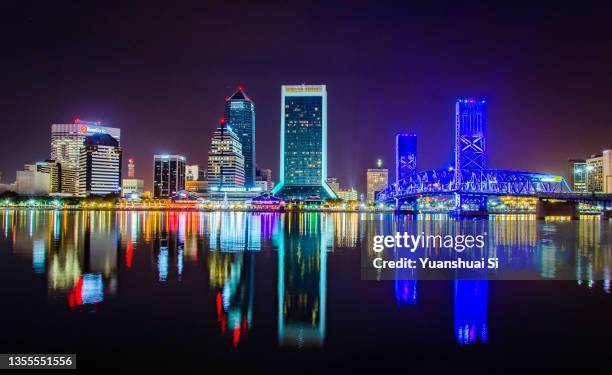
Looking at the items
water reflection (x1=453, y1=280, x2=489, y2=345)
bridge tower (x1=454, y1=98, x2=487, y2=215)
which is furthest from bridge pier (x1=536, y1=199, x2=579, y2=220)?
water reflection (x1=453, y1=280, x2=489, y2=345)

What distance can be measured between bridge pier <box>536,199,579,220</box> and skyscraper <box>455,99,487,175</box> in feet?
94.7

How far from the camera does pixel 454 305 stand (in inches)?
637

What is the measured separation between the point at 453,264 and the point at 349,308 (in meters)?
11.6

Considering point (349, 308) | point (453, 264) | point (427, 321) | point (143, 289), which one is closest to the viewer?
point (427, 321)

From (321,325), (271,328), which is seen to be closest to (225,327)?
(271,328)

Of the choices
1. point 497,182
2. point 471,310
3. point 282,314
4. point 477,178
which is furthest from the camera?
point 477,178

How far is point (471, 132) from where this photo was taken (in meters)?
130

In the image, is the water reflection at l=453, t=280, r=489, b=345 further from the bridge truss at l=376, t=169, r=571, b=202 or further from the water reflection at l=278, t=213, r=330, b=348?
the bridge truss at l=376, t=169, r=571, b=202

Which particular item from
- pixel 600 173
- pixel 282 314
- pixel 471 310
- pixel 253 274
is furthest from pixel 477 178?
pixel 282 314

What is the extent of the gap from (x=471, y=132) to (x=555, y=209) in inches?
1392

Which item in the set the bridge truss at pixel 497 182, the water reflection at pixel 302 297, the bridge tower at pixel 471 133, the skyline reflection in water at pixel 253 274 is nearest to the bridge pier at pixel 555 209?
the bridge truss at pixel 497 182

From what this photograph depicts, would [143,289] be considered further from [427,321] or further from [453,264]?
[453,264]

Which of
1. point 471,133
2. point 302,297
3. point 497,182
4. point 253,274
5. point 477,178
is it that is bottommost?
point 302,297

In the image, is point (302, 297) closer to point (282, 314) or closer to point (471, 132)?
point (282, 314)
